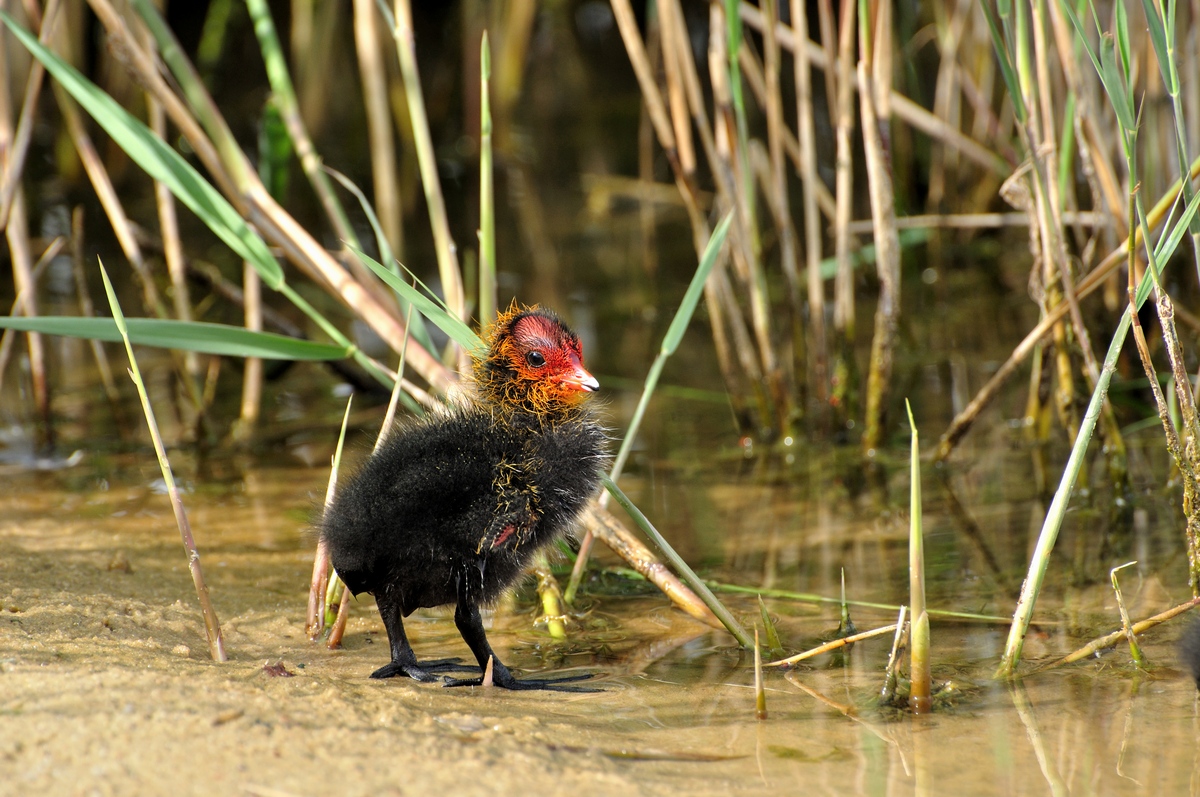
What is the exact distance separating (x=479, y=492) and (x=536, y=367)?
0.36 m

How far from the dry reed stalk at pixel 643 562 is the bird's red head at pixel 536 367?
36cm

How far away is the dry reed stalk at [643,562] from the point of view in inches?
112

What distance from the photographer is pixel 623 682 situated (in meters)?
2.60

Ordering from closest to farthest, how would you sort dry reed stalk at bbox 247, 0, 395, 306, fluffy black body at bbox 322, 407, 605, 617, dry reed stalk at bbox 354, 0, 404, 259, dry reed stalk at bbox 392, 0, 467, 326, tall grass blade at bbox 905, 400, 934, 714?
tall grass blade at bbox 905, 400, 934, 714, fluffy black body at bbox 322, 407, 605, 617, dry reed stalk at bbox 392, 0, 467, 326, dry reed stalk at bbox 247, 0, 395, 306, dry reed stalk at bbox 354, 0, 404, 259

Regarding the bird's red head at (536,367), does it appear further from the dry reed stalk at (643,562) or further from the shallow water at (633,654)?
the shallow water at (633,654)

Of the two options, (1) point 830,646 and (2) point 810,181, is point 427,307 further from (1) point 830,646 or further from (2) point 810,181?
(2) point 810,181

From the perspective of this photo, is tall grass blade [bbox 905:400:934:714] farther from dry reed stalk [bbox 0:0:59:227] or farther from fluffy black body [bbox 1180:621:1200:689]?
dry reed stalk [bbox 0:0:59:227]

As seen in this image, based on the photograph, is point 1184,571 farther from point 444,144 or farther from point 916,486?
point 444,144

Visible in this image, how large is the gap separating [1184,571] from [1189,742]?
3.39ft

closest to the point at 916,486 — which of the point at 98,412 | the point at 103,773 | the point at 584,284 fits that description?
the point at 103,773

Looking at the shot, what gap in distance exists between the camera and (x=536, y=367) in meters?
2.62

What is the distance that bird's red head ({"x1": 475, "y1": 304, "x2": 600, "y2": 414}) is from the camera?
8.63 feet

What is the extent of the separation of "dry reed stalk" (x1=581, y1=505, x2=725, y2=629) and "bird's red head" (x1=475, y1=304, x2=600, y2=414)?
36 cm

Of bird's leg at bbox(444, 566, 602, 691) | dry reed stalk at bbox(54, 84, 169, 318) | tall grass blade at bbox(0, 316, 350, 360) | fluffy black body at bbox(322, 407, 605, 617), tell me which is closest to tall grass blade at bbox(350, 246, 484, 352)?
fluffy black body at bbox(322, 407, 605, 617)
